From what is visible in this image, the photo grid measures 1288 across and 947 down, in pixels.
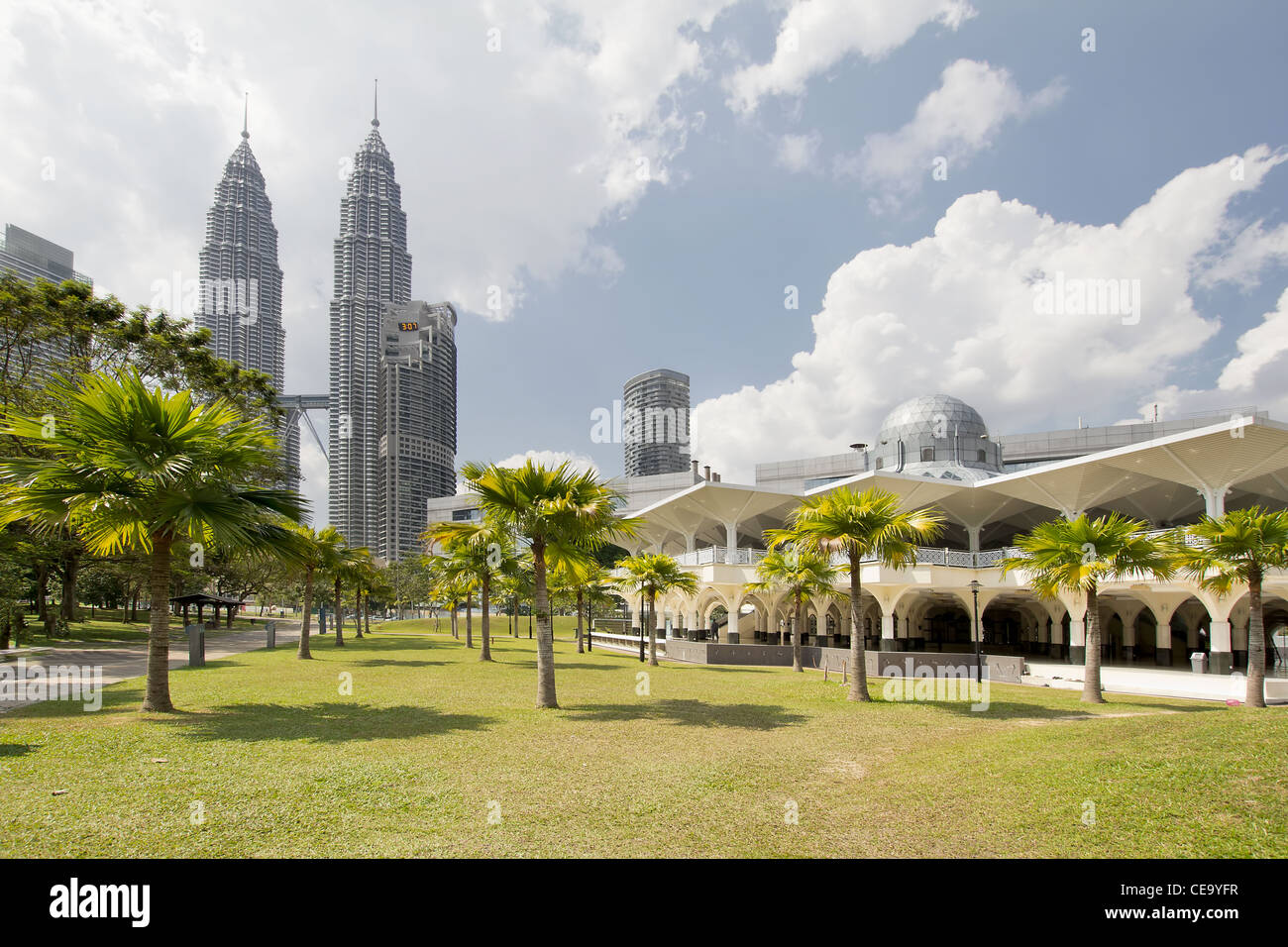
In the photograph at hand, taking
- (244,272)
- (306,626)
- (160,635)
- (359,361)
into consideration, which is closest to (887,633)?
(306,626)

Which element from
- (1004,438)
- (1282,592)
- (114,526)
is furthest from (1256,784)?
(1004,438)

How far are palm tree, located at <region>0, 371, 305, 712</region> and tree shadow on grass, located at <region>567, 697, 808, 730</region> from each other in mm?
7314

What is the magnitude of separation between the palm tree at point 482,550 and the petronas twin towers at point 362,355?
386 ft

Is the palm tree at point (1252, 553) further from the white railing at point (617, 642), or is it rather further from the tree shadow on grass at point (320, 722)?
the white railing at point (617, 642)

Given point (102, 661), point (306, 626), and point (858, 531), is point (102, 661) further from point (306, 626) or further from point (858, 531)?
point (858, 531)

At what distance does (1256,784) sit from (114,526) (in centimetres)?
1718

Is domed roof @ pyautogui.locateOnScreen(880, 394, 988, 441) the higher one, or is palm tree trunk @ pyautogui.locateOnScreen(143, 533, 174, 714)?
domed roof @ pyautogui.locateOnScreen(880, 394, 988, 441)

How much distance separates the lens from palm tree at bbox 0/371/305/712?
1066cm

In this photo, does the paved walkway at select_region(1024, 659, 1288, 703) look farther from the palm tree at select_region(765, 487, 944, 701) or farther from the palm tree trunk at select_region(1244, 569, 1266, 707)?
the palm tree at select_region(765, 487, 944, 701)

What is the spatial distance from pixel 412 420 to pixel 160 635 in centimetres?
14594

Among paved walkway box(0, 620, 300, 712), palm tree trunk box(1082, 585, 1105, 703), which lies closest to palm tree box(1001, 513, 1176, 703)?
palm tree trunk box(1082, 585, 1105, 703)

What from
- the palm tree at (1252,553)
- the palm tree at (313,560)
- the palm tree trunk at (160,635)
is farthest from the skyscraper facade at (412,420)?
the palm tree at (1252,553)

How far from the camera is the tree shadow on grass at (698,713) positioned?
12492mm

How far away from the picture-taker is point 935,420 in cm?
4984
